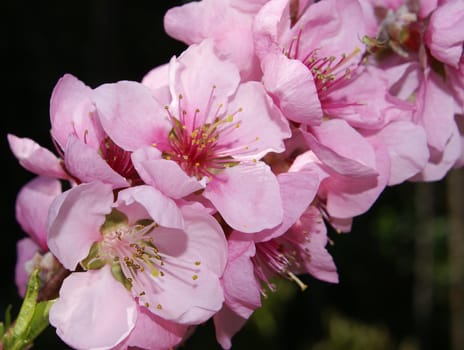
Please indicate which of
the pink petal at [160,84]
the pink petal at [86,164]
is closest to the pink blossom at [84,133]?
the pink petal at [86,164]

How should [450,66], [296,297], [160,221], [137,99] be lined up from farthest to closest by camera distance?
1. [296,297]
2. [450,66]
3. [137,99]
4. [160,221]

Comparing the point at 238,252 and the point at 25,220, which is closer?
the point at 238,252

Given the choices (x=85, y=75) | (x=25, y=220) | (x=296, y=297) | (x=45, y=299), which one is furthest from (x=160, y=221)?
(x=85, y=75)

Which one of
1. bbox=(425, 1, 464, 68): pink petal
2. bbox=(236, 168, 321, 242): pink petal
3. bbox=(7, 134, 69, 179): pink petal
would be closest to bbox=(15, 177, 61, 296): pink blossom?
bbox=(7, 134, 69, 179): pink petal

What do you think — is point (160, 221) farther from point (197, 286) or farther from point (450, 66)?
point (450, 66)

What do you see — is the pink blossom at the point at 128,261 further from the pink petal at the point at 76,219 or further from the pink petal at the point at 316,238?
the pink petal at the point at 316,238

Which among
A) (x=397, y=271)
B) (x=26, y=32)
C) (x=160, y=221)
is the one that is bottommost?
(x=397, y=271)

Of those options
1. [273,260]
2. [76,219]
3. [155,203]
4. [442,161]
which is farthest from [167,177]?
[442,161]
